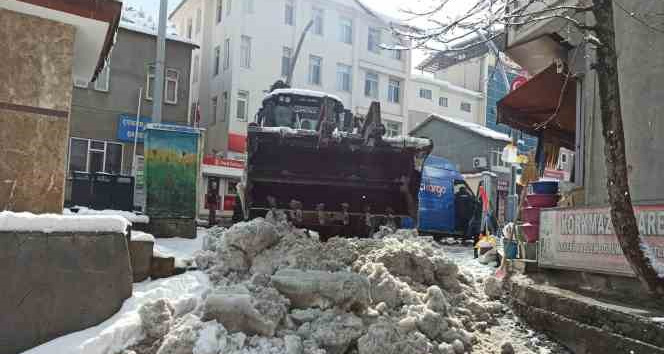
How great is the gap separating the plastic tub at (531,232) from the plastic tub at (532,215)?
0.08 metres

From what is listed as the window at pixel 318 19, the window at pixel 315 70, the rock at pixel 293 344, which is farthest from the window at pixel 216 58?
the rock at pixel 293 344

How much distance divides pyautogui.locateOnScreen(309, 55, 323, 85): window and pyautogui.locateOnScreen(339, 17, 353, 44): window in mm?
2039

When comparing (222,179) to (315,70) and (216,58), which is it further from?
(315,70)

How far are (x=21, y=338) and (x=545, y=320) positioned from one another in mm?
4418

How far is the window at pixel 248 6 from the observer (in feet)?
82.3

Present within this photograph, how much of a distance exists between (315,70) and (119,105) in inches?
410

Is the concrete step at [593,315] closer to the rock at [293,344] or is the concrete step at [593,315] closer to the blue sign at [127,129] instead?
the rock at [293,344]

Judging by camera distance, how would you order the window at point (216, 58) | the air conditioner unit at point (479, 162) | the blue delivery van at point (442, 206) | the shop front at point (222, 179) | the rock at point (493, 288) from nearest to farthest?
the rock at point (493, 288) → the blue delivery van at point (442, 206) → the shop front at point (222, 179) → the window at point (216, 58) → the air conditioner unit at point (479, 162)

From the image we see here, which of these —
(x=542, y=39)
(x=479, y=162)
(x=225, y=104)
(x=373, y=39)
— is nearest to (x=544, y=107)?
(x=542, y=39)

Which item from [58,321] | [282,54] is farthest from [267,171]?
[282,54]

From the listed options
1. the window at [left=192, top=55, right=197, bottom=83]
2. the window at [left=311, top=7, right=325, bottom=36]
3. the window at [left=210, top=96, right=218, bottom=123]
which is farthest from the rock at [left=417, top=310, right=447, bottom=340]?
the window at [left=192, top=55, right=197, bottom=83]

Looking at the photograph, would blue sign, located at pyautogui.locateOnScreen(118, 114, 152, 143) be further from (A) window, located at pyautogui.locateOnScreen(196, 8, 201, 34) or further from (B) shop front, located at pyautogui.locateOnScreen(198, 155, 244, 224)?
(A) window, located at pyautogui.locateOnScreen(196, 8, 201, 34)

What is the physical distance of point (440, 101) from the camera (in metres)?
37.1

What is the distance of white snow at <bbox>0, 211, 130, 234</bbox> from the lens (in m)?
4.19
